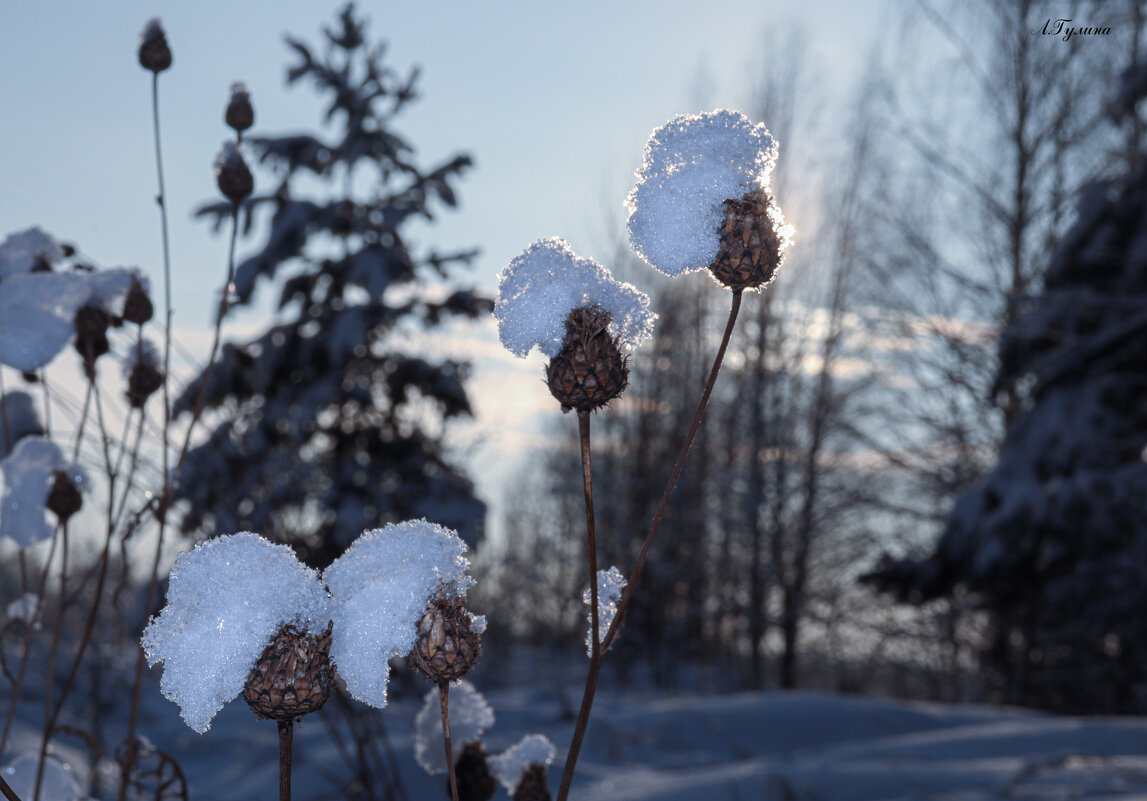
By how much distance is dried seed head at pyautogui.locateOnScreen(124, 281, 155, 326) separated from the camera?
1261 millimetres

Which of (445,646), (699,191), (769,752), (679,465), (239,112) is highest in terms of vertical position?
(239,112)

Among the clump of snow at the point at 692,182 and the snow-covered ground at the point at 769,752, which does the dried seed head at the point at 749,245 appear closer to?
the clump of snow at the point at 692,182

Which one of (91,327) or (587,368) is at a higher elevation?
(91,327)

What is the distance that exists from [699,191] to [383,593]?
0.42 meters

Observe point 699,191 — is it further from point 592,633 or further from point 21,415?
point 21,415

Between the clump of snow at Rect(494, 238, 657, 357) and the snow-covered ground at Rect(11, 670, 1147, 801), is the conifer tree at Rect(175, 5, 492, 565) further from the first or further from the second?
the clump of snow at Rect(494, 238, 657, 357)

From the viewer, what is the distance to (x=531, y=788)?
0.97 meters

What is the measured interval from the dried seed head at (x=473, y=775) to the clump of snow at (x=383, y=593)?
41cm

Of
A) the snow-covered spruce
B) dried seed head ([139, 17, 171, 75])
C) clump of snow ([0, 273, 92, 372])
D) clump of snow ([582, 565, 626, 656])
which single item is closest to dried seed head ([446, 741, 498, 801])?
clump of snow ([582, 565, 626, 656])

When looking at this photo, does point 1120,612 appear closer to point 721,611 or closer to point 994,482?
point 994,482

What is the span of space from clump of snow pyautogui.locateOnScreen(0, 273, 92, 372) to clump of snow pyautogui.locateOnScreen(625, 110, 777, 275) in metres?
0.97

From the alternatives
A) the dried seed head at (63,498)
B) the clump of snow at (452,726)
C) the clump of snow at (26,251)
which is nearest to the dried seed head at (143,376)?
the dried seed head at (63,498)

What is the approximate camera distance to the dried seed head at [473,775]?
984 millimetres

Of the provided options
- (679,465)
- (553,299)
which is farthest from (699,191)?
(679,465)
